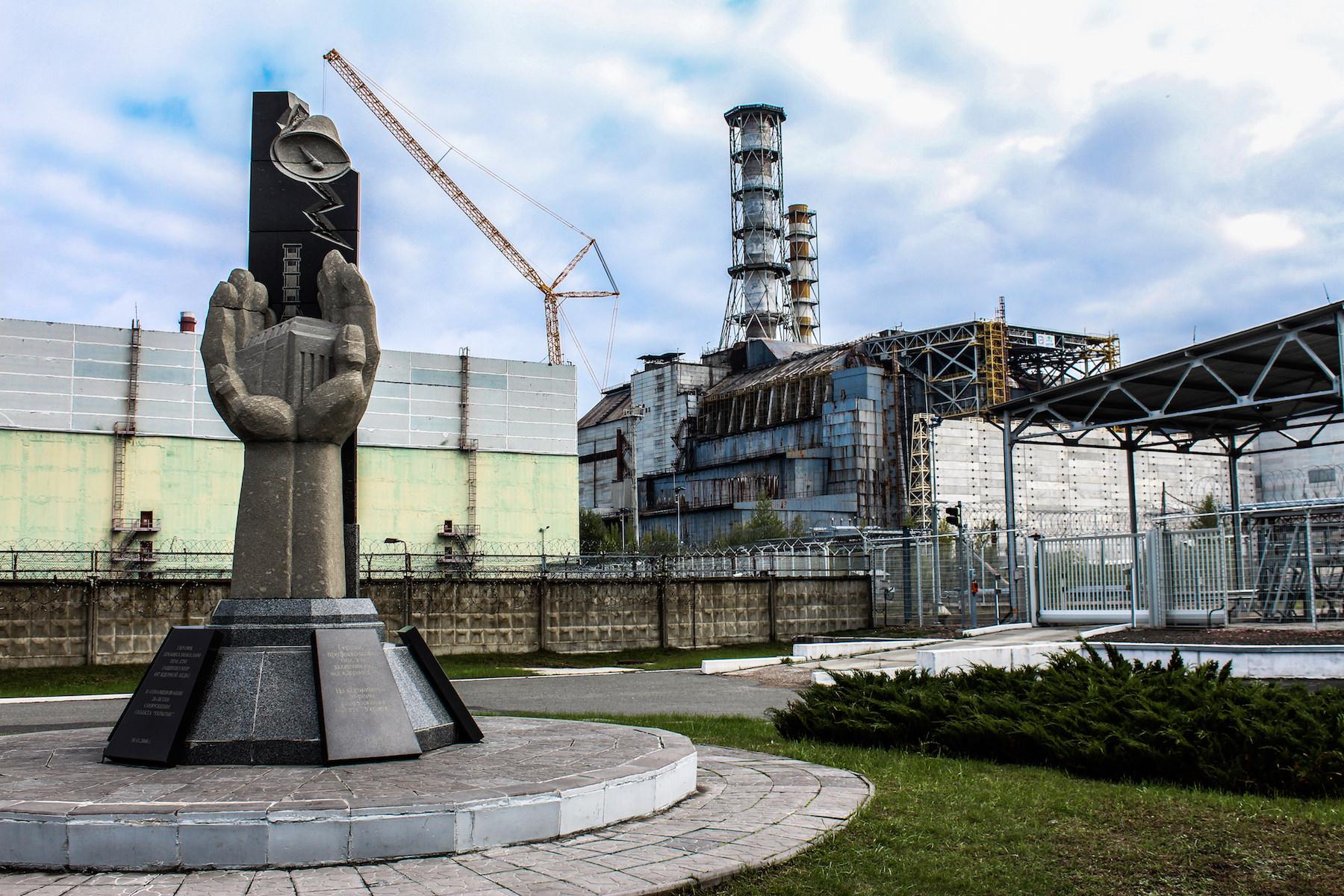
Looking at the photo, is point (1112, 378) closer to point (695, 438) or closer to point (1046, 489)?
point (1046, 489)

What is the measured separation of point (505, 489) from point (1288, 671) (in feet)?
138

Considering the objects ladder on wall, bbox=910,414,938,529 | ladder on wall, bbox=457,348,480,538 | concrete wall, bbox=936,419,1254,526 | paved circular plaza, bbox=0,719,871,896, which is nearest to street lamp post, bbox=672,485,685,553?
ladder on wall, bbox=910,414,938,529

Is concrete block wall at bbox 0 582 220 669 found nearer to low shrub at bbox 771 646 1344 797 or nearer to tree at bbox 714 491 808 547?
low shrub at bbox 771 646 1344 797

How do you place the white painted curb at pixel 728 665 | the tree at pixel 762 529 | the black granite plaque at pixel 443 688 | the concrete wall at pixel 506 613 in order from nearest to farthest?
the black granite plaque at pixel 443 688 → the white painted curb at pixel 728 665 → the concrete wall at pixel 506 613 → the tree at pixel 762 529

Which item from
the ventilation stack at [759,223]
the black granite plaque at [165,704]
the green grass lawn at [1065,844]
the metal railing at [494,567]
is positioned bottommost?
the green grass lawn at [1065,844]

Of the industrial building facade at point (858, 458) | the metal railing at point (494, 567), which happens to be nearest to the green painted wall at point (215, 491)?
the metal railing at point (494, 567)

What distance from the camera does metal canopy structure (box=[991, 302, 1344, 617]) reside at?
→ 2180 centimetres

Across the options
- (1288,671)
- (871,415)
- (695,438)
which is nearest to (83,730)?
(1288,671)

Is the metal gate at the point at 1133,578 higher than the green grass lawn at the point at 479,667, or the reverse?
the metal gate at the point at 1133,578

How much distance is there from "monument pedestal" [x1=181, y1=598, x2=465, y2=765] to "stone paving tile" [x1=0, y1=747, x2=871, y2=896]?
0.39 metres

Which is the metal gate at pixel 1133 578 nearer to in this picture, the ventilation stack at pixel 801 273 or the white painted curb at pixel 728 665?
the white painted curb at pixel 728 665

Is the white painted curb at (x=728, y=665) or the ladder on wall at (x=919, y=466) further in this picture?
the ladder on wall at (x=919, y=466)

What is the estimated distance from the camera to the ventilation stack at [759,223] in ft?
328

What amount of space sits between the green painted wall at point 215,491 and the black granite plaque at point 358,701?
137 feet
